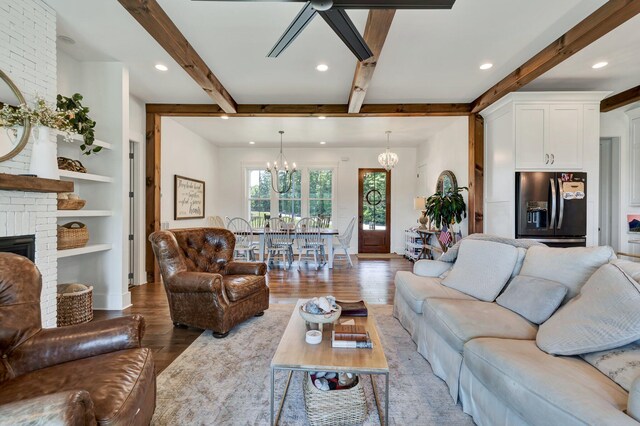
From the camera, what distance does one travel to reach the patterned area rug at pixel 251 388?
1.68m

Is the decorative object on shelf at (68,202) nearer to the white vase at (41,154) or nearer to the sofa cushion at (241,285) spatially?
the white vase at (41,154)

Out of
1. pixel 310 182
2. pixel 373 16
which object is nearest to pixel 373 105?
pixel 373 16

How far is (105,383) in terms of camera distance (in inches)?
47.7

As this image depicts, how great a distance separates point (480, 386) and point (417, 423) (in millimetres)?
400

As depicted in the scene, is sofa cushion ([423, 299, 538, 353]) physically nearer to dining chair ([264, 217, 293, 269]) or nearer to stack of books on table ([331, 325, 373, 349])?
stack of books on table ([331, 325, 373, 349])

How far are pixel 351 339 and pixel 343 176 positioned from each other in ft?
20.5

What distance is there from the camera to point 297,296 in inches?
157

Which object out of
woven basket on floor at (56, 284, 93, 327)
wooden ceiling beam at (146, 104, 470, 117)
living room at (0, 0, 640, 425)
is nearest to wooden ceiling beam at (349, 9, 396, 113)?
living room at (0, 0, 640, 425)

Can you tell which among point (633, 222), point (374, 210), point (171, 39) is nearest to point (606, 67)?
point (633, 222)

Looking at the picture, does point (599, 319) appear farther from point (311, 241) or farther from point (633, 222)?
point (311, 241)

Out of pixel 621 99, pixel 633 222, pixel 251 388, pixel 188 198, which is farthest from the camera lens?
pixel 188 198

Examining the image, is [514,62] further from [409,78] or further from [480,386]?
[480,386]

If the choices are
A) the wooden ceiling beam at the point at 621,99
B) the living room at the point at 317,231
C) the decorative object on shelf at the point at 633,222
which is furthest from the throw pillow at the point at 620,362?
the wooden ceiling beam at the point at 621,99

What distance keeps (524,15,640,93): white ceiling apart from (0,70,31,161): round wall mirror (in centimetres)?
496
